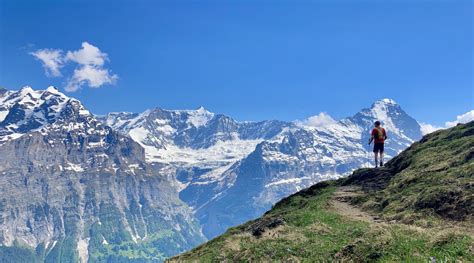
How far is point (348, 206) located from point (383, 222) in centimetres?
950

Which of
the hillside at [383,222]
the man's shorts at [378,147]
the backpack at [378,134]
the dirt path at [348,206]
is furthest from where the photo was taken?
the man's shorts at [378,147]

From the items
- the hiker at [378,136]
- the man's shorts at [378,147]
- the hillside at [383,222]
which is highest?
the hiker at [378,136]

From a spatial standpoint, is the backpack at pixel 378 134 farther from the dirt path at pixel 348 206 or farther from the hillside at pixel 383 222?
the dirt path at pixel 348 206

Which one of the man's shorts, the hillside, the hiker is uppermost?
the hiker

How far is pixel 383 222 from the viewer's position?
3114 centimetres

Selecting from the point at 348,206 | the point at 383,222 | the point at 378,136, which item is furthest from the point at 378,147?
the point at 383,222

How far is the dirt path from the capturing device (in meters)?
34.7

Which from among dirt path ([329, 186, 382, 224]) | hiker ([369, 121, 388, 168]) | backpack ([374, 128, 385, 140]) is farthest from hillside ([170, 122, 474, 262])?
backpack ([374, 128, 385, 140])

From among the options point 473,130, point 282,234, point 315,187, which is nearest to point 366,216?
point 282,234

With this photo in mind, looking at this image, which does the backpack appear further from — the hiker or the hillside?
the hillside

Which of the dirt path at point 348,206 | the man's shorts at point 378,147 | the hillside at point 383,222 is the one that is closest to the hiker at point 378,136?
the man's shorts at point 378,147

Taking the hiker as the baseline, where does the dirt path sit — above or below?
below

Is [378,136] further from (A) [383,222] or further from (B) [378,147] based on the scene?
(A) [383,222]

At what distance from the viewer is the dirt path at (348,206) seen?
3469cm
